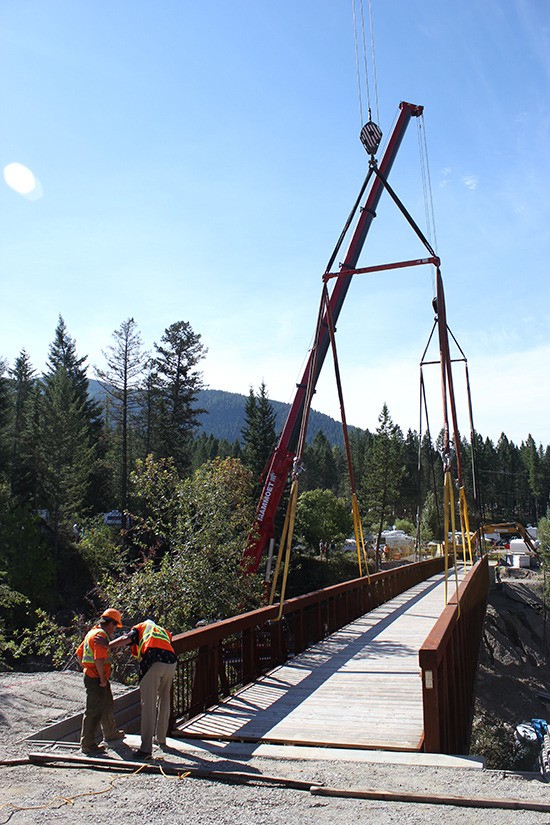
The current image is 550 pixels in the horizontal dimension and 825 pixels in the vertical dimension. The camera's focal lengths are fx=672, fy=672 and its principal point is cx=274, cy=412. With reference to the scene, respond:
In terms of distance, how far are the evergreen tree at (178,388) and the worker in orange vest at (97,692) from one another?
3797 cm

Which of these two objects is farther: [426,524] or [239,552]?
[426,524]

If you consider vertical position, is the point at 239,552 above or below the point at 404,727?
above

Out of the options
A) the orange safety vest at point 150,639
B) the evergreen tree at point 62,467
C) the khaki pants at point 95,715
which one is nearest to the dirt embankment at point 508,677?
the khaki pants at point 95,715

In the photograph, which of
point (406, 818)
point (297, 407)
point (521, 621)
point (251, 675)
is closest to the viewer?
point (406, 818)

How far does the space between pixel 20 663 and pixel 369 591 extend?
13163 millimetres

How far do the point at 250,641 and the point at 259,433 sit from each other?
35.4 metres

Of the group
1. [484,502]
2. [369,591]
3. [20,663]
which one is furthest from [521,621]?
[484,502]

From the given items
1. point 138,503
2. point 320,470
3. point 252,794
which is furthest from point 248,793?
point 320,470

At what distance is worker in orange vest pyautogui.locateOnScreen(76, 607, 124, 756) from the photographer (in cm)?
646

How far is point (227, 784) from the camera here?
17.9ft

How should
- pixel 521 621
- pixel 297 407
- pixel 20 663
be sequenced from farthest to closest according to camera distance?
pixel 521 621 < pixel 20 663 < pixel 297 407

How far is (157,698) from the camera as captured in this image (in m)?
6.60

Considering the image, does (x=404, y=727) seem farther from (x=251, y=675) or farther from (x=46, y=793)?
(x=46, y=793)

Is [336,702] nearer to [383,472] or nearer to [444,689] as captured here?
[444,689]
